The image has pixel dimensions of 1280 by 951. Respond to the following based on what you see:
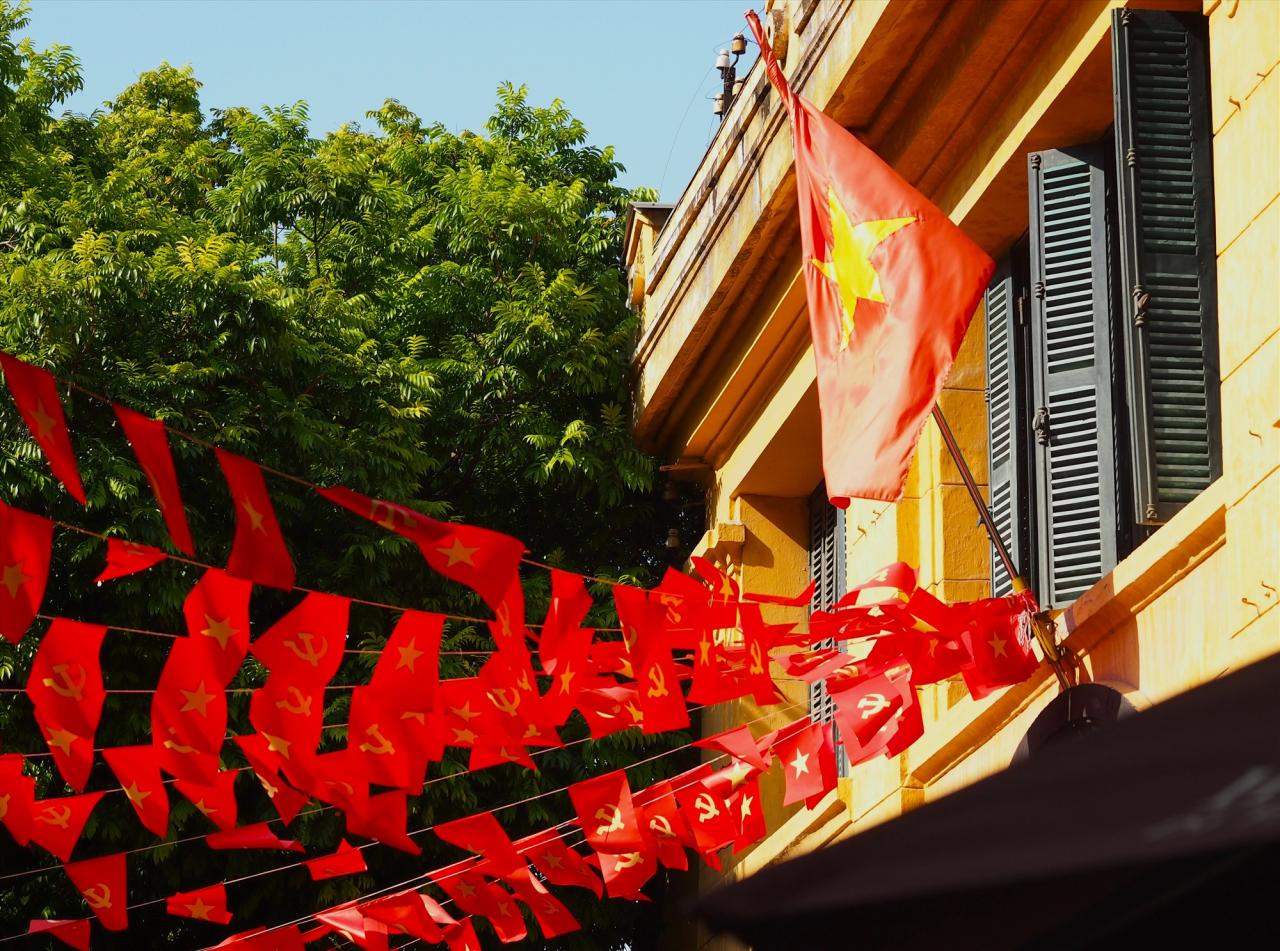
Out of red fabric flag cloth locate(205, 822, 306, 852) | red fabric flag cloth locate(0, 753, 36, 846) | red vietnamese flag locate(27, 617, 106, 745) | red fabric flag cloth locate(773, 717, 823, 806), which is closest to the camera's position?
red vietnamese flag locate(27, 617, 106, 745)

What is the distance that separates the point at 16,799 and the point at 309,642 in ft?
5.11

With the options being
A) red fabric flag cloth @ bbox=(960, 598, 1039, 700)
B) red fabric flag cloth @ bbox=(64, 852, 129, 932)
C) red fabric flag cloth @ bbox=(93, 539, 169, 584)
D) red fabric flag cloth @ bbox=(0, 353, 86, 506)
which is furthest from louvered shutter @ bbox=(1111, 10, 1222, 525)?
red fabric flag cloth @ bbox=(64, 852, 129, 932)

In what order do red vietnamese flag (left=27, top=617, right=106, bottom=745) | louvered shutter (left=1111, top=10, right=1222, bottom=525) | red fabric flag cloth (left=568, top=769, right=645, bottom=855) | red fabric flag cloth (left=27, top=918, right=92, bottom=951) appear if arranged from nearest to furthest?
red vietnamese flag (left=27, top=617, right=106, bottom=745)
louvered shutter (left=1111, top=10, right=1222, bottom=525)
red fabric flag cloth (left=27, top=918, right=92, bottom=951)
red fabric flag cloth (left=568, top=769, right=645, bottom=855)

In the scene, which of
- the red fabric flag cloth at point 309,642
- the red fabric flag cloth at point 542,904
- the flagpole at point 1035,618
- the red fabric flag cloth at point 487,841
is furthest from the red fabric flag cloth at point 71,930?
the flagpole at point 1035,618

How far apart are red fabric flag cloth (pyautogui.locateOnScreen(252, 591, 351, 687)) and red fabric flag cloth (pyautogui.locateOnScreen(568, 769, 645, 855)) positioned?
1682mm

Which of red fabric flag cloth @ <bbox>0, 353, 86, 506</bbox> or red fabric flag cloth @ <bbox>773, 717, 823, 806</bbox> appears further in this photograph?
red fabric flag cloth @ <bbox>773, 717, 823, 806</bbox>

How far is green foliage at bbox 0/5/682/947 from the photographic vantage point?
1188 centimetres

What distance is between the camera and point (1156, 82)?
7.90 metres

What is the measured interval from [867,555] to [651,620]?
2.92 meters

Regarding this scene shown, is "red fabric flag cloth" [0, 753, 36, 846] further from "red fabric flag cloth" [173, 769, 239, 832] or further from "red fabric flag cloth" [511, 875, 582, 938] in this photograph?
"red fabric flag cloth" [511, 875, 582, 938]

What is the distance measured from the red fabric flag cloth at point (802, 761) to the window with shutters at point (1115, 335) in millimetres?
1248

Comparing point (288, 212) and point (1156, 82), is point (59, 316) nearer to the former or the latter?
point (288, 212)

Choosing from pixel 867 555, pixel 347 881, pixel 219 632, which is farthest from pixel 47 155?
pixel 219 632

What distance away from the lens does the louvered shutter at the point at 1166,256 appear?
24.9 feet
